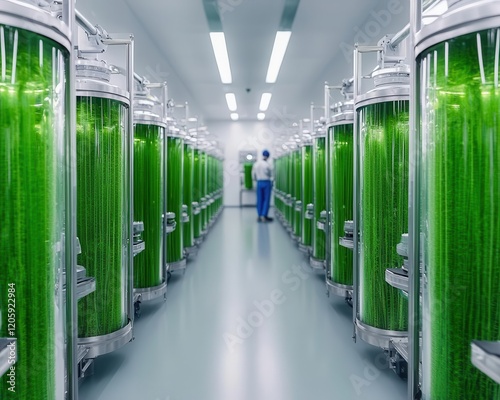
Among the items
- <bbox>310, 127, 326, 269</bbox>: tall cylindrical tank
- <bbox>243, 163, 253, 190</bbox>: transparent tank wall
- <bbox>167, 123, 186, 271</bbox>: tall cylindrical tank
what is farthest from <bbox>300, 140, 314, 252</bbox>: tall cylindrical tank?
<bbox>243, 163, 253, 190</bbox>: transparent tank wall

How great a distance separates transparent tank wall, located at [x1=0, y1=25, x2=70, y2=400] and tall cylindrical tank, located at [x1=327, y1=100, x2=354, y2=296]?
2032 mm

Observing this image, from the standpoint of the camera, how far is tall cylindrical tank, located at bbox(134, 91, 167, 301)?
280 centimetres

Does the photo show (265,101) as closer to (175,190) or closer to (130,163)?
(175,190)

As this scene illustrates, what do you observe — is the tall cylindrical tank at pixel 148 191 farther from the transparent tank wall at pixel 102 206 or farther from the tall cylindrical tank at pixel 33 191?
the tall cylindrical tank at pixel 33 191

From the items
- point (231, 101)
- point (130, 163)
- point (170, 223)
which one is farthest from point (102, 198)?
point (231, 101)

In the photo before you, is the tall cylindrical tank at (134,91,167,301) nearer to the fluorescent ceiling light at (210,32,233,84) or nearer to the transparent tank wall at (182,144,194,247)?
the transparent tank wall at (182,144,194,247)

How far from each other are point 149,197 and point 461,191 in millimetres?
2193

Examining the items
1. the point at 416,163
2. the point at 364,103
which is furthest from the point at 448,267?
the point at 364,103

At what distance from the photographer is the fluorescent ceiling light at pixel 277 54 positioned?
5.44 m

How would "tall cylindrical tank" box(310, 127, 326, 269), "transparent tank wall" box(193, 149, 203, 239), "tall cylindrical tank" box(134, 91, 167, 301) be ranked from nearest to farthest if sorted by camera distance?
1. "tall cylindrical tank" box(134, 91, 167, 301)
2. "tall cylindrical tank" box(310, 127, 326, 269)
3. "transparent tank wall" box(193, 149, 203, 239)

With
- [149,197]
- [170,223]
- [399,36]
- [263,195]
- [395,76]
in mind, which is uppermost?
[399,36]

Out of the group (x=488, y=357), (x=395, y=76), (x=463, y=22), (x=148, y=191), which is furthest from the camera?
(x=148, y=191)

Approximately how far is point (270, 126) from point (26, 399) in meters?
13.0

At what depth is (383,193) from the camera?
82.3 inches
